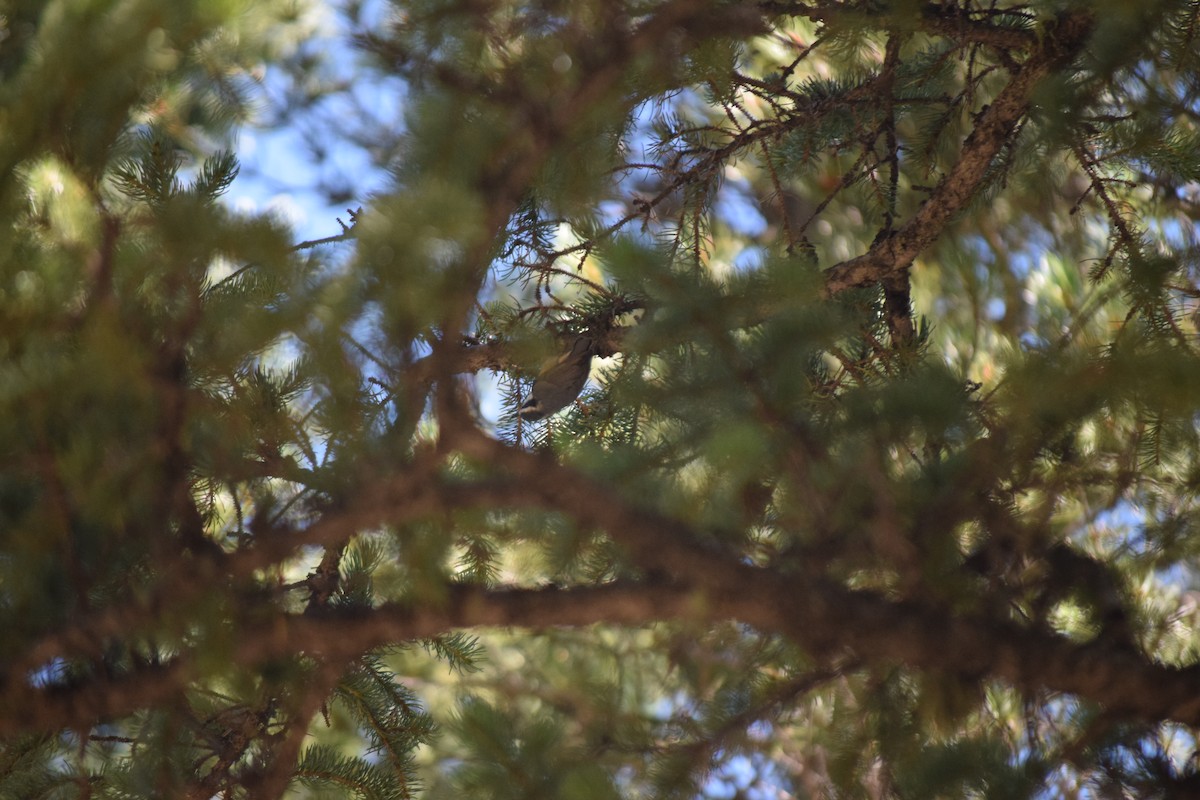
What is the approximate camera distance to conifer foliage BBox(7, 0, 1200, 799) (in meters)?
1.02

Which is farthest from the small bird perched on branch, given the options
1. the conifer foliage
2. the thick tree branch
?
the thick tree branch

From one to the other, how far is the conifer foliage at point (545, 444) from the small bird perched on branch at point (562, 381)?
0.09 ft

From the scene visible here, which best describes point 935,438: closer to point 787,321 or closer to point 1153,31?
point 787,321

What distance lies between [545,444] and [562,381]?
113mm

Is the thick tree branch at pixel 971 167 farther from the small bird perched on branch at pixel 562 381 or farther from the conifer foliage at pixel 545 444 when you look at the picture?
the small bird perched on branch at pixel 562 381

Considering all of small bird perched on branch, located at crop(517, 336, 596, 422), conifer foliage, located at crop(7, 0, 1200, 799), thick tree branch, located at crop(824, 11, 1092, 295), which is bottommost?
conifer foliage, located at crop(7, 0, 1200, 799)

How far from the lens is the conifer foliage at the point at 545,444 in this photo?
3.35ft

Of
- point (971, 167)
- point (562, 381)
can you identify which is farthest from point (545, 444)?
point (971, 167)

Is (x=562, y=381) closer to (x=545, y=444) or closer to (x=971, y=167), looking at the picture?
(x=545, y=444)

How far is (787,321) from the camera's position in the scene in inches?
44.3

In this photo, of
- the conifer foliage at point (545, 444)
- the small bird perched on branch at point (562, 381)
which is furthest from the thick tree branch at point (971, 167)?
the small bird perched on branch at point (562, 381)

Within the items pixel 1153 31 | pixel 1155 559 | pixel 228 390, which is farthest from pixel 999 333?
pixel 228 390

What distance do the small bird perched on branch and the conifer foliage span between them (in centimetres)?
3

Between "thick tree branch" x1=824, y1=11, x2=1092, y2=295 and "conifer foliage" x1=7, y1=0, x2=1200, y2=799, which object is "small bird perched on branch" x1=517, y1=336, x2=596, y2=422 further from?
"thick tree branch" x1=824, y1=11, x2=1092, y2=295
